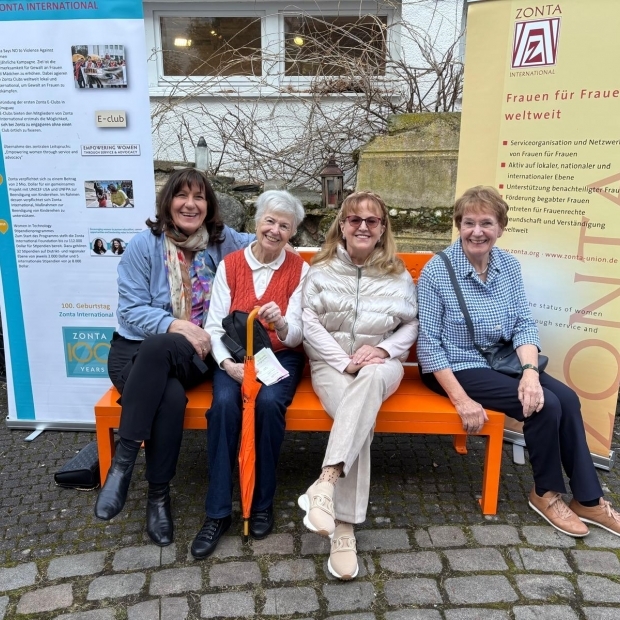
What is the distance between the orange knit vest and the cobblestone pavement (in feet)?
3.16

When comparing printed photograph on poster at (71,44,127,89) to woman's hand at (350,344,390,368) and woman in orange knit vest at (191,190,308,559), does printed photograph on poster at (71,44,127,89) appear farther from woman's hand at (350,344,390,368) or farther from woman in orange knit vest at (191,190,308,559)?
woman's hand at (350,344,390,368)

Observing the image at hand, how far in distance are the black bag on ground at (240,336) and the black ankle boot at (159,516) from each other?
2.29ft

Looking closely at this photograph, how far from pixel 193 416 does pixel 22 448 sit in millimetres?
1469

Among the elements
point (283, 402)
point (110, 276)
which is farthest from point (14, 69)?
point (283, 402)

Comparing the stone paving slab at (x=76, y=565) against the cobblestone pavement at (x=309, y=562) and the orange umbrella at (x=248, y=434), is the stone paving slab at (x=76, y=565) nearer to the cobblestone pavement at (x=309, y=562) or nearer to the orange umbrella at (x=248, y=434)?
the cobblestone pavement at (x=309, y=562)

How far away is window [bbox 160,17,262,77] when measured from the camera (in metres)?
6.23

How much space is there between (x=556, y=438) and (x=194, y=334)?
178 centimetres

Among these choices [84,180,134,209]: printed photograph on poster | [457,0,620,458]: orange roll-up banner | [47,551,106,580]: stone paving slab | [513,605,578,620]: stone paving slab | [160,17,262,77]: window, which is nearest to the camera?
[513,605,578,620]: stone paving slab

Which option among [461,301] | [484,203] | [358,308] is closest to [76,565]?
[358,308]

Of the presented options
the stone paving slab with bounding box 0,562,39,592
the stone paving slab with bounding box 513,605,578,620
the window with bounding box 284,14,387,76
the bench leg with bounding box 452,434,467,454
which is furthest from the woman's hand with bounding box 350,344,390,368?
the window with bounding box 284,14,387,76

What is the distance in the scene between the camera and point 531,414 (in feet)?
8.81

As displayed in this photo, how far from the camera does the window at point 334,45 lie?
18.8ft

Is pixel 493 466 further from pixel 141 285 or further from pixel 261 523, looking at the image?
pixel 141 285

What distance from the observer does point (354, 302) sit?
9.52 feet
